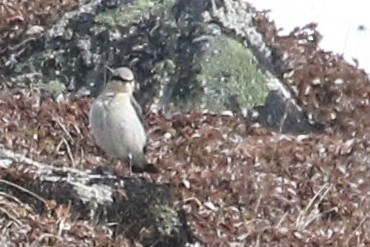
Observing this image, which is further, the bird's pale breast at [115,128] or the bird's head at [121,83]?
the bird's head at [121,83]

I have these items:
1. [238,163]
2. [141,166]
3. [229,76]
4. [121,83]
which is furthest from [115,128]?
[229,76]

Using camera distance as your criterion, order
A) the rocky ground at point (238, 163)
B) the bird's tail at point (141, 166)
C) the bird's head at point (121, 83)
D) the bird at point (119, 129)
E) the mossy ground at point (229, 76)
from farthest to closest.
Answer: the mossy ground at point (229, 76) < the bird's head at point (121, 83) < the bird at point (119, 129) < the bird's tail at point (141, 166) < the rocky ground at point (238, 163)

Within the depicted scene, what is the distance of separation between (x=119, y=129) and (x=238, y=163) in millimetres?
1036

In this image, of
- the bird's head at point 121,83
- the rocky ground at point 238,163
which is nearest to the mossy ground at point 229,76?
the rocky ground at point 238,163

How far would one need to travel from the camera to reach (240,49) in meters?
13.6

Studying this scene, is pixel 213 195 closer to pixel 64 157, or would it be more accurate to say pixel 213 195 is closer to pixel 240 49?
pixel 64 157

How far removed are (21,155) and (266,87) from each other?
11.8 ft

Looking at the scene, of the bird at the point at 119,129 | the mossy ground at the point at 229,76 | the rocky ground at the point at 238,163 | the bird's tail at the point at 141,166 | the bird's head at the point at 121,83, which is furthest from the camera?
the mossy ground at the point at 229,76

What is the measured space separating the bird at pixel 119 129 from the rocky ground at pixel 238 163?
0.17m

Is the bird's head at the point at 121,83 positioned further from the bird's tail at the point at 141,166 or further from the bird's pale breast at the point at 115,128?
the bird's tail at the point at 141,166

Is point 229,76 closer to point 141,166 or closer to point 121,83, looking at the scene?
point 121,83

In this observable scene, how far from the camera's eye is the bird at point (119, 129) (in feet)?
35.7

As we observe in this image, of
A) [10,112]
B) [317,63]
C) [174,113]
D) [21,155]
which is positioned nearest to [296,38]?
[317,63]

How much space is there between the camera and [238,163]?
1127 centimetres
